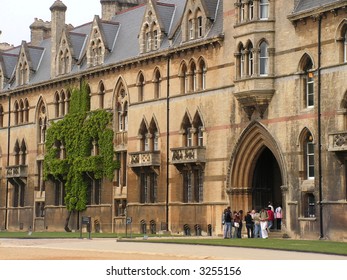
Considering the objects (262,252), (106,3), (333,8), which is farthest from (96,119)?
(262,252)

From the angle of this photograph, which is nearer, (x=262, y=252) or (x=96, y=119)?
(x=262, y=252)

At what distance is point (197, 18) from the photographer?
60656 mm

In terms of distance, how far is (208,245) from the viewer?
4278 centimetres

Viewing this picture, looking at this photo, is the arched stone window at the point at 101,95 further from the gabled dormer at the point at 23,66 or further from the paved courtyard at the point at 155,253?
the paved courtyard at the point at 155,253

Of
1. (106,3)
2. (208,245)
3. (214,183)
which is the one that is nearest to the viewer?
(208,245)

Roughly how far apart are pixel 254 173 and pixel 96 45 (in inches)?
787

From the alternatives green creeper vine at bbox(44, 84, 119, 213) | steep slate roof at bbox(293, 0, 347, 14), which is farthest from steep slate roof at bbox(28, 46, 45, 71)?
steep slate roof at bbox(293, 0, 347, 14)

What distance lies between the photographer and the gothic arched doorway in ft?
186

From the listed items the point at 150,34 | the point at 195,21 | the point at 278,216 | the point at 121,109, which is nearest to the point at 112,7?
the point at 121,109

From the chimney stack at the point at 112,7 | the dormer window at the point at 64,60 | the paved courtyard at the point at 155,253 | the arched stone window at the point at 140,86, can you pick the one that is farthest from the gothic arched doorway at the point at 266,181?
the chimney stack at the point at 112,7

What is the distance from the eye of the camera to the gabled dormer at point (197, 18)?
59750mm

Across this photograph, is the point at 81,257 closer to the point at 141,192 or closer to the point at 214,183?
the point at 214,183

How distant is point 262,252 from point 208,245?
595 centimetres

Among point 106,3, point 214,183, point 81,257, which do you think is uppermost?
point 106,3
